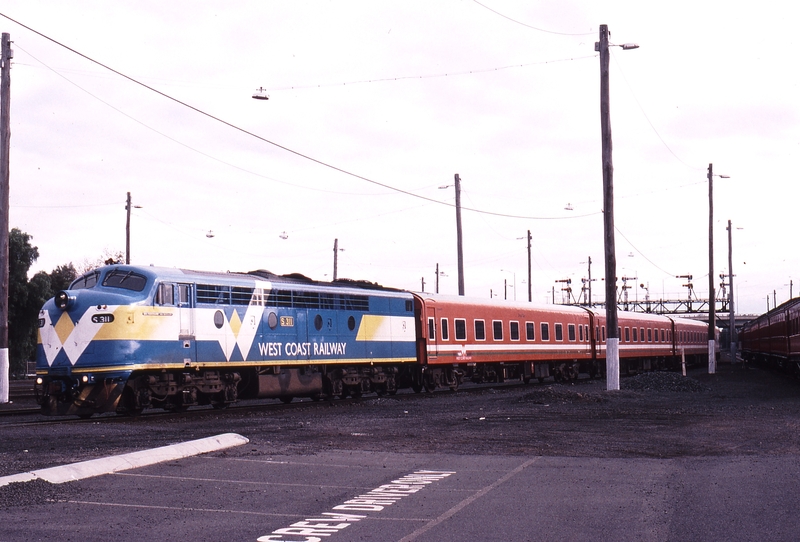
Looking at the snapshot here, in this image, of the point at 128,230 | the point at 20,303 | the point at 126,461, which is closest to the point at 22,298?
the point at 20,303

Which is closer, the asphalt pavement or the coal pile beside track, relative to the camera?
the asphalt pavement

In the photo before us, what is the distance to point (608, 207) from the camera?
2788 centimetres

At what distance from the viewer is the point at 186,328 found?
2148 centimetres

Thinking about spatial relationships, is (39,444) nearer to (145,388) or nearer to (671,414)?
(145,388)

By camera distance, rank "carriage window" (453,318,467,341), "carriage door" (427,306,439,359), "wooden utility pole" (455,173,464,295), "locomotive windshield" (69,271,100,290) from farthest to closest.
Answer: "wooden utility pole" (455,173,464,295) → "carriage window" (453,318,467,341) → "carriage door" (427,306,439,359) → "locomotive windshield" (69,271,100,290)

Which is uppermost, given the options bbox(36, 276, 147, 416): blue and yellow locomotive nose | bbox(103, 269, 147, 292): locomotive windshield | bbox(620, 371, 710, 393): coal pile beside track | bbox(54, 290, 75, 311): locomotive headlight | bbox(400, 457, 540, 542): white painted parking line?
bbox(103, 269, 147, 292): locomotive windshield

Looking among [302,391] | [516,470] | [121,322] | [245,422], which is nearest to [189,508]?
[516,470]

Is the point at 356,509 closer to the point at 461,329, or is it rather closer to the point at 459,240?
the point at 461,329

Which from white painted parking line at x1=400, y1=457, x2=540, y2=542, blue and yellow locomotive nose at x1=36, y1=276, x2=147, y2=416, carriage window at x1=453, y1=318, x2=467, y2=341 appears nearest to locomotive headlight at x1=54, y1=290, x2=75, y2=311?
blue and yellow locomotive nose at x1=36, y1=276, x2=147, y2=416

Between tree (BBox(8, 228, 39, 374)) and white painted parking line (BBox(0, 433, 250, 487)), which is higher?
tree (BBox(8, 228, 39, 374))

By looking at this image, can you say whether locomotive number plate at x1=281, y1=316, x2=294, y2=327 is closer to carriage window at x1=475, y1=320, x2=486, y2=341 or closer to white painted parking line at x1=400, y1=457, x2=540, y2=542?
carriage window at x1=475, y1=320, x2=486, y2=341

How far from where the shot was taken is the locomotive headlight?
20.5 m

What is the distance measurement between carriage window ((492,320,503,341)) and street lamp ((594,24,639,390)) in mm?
8856

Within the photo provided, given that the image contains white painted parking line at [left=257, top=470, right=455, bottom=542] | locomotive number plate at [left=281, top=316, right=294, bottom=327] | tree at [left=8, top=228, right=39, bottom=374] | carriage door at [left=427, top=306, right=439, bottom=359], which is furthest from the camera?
tree at [left=8, top=228, right=39, bottom=374]
